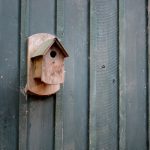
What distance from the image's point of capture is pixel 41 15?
271cm

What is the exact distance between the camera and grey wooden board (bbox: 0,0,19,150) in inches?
101

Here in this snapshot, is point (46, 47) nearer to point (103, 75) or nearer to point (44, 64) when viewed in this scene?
point (44, 64)

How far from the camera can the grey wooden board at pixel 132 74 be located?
117 inches

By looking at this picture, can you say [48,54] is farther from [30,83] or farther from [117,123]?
[117,123]

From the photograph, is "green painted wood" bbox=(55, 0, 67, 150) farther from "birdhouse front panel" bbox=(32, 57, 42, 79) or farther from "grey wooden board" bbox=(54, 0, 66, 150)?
"birdhouse front panel" bbox=(32, 57, 42, 79)

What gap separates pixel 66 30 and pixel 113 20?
0.41m

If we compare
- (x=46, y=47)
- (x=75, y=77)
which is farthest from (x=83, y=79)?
(x=46, y=47)

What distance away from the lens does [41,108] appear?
8.75ft

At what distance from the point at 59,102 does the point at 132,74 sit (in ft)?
2.21

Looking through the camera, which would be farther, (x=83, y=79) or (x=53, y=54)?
(x=83, y=79)

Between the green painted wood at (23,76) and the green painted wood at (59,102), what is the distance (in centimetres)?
23

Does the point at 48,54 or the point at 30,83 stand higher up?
the point at 48,54

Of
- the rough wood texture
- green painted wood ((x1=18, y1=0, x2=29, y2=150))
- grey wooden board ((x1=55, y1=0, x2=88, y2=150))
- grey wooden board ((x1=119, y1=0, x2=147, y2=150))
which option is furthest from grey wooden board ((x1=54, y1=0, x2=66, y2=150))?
grey wooden board ((x1=119, y1=0, x2=147, y2=150))

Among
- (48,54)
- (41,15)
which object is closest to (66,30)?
(41,15)
